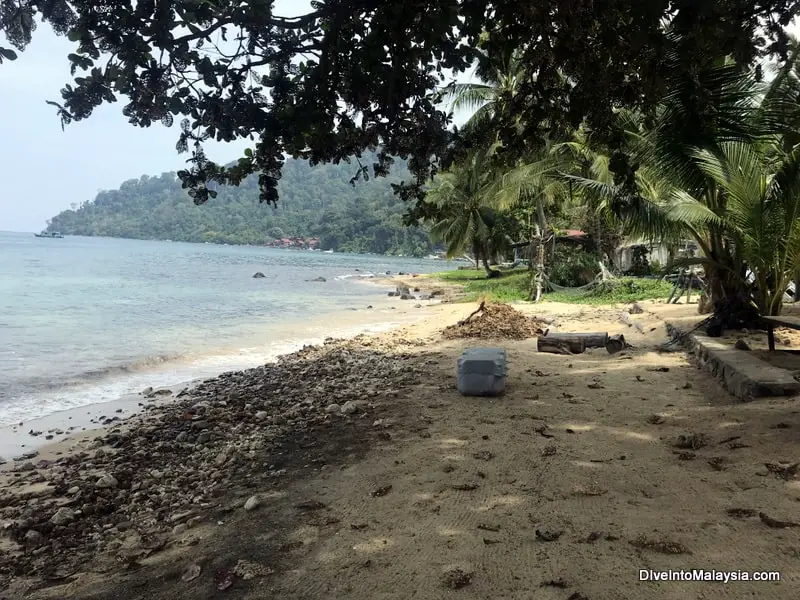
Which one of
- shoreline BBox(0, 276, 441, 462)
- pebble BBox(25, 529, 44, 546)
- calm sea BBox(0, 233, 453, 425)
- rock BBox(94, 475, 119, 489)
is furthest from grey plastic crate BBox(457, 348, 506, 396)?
calm sea BBox(0, 233, 453, 425)

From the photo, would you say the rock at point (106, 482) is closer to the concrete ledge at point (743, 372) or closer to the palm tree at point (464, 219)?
the concrete ledge at point (743, 372)

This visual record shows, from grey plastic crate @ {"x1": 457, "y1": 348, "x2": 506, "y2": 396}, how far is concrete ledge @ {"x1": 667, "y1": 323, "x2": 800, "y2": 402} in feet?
7.31

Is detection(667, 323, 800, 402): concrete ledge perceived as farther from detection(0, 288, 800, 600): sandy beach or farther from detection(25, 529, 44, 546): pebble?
detection(25, 529, 44, 546): pebble

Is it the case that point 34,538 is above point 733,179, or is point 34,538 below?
below

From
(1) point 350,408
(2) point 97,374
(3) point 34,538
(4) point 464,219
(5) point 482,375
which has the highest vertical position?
(4) point 464,219

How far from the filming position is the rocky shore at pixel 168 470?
347cm

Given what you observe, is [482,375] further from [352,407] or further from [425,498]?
[425,498]

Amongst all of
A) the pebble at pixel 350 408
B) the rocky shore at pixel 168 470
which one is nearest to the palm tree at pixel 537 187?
the rocky shore at pixel 168 470

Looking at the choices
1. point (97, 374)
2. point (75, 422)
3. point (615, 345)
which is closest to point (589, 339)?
point (615, 345)

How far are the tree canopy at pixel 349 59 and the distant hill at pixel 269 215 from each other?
7924 centimetres

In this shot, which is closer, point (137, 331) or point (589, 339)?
point (589, 339)

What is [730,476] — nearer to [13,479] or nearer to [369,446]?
[369,446]

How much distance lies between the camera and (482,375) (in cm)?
592

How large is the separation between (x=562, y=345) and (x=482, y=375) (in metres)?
3.29
